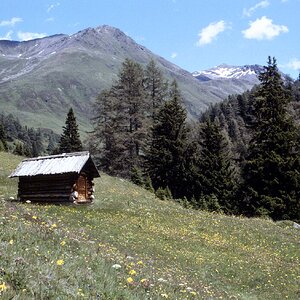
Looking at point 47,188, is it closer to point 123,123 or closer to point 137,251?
point 137,251

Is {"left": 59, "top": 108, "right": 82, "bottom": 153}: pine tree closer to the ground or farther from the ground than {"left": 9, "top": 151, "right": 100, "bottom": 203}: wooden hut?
farther from the ground

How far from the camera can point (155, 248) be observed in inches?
851

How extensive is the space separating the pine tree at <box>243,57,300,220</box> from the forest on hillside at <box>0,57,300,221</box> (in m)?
0.10

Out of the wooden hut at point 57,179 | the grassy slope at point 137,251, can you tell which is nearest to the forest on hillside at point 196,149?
the grassy slope at point 137,251

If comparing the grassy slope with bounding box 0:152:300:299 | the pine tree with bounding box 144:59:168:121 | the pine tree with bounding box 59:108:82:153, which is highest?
the pine tree with bounding box 144:59:168:121

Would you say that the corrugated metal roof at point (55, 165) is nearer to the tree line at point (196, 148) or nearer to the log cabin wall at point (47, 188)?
the log cabin wall at point (47, 188)

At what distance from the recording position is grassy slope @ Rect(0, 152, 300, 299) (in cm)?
842

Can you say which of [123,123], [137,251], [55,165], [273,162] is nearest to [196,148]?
[123,123]

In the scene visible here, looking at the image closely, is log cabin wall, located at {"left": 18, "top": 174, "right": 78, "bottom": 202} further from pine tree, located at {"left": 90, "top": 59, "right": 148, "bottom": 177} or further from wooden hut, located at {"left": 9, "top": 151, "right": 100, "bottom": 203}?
pine tree, located at {"left": 90, "top": 59, "right": 148, "bottom": 177}

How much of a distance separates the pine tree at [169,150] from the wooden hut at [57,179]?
21568mm

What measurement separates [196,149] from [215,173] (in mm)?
6438

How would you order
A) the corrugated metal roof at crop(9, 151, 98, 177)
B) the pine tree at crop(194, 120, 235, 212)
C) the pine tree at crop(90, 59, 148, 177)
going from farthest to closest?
the pine tree at crop(90, 59, 148, 177), the pine tree at crop(194, 120, 235, 212), the corrugated metal roof at crop(9, 151, 98, 177)

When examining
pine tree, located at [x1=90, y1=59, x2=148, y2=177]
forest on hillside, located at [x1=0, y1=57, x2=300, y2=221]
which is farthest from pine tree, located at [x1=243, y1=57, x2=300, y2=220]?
pine tree, located at [x1=90, y1=59, x2=148, y2=177]

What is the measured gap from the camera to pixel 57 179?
33.0 meters
